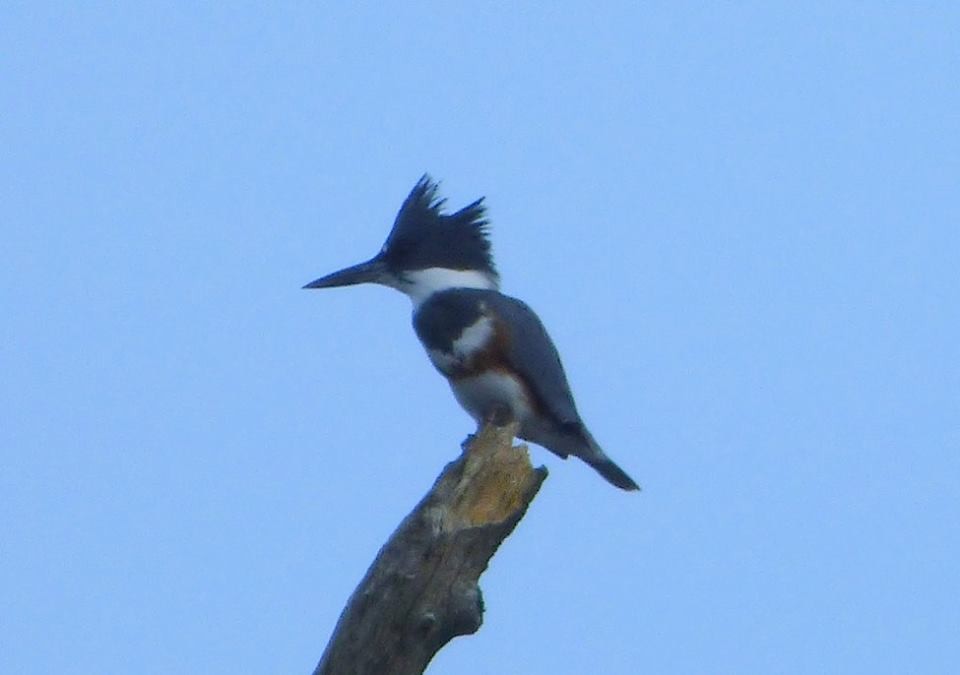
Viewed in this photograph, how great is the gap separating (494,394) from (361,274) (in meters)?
1.16

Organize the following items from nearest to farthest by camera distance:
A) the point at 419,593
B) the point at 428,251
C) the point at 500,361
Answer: the point at 419,593, the point at 500,361, the point at 428,251

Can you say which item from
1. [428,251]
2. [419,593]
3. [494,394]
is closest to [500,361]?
[494,394]

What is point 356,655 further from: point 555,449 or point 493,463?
point 555,449

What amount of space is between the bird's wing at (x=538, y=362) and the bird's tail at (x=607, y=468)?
14 cm

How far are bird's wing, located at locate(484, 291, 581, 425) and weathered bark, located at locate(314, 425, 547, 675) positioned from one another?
2024 millimetres

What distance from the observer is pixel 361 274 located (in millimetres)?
7430

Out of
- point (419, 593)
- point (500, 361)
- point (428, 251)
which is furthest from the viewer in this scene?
point (428, 251)

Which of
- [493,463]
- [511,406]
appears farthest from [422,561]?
[511,406]

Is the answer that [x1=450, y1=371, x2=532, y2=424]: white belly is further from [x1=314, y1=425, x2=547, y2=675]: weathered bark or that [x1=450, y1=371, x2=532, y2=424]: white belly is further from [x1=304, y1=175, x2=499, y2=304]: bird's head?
[x1=314, y1=425, x2=547, y2=675]: weathered bark

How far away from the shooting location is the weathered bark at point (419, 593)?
423cm

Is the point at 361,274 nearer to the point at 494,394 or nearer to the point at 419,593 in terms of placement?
the point at 494,394

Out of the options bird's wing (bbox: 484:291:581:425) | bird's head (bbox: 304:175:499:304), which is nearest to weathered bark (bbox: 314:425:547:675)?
bird's wing (bbox: 484:291:581:425)

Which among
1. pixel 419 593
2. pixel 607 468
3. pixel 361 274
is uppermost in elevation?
pixel 361 274

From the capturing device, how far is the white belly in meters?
6.52
